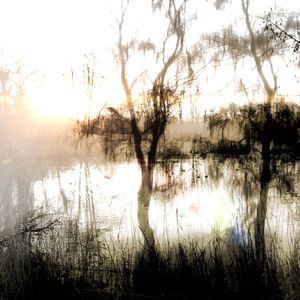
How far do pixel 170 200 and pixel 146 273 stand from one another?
4.11 metres

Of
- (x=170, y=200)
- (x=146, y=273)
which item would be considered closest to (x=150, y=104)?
(x=170, y=200)

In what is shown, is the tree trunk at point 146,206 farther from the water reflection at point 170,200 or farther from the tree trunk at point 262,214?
the tree trunk at point 262,214

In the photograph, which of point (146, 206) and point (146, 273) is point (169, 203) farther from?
point (146, 273)

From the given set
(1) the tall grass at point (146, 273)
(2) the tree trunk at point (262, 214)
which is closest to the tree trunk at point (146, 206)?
(1) the tall grass at point (146, 273)

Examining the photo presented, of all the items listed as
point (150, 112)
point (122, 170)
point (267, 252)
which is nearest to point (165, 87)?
point (150, 112)

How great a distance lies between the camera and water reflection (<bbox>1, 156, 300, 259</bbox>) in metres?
4.97

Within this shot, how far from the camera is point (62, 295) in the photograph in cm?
343

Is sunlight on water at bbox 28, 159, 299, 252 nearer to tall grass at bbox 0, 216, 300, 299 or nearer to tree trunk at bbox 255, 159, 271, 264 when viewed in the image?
tree trunk at bbox 255, 159, 271, 264

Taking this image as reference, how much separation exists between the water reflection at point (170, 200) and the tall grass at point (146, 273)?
9.3 inches

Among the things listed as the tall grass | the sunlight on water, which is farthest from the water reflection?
the tall grass

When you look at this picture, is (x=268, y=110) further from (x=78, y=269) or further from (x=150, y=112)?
(x=78, y=269)

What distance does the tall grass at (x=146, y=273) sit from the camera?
339cm

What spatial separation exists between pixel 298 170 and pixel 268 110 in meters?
2.48

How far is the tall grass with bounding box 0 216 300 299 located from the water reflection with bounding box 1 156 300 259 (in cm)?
24
